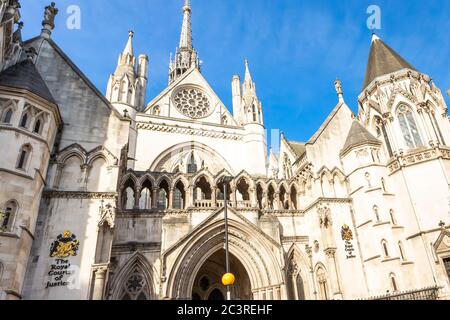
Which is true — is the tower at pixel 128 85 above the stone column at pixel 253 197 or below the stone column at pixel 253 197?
above

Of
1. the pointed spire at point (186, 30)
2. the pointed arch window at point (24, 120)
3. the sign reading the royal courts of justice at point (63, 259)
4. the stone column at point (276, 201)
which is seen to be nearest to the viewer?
the sign reading the royal courts of justice at point (63, 259)

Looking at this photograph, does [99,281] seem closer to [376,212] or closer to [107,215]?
[107,215]

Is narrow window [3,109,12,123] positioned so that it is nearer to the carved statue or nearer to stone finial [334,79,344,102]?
the carved statue

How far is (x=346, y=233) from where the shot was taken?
723 inches

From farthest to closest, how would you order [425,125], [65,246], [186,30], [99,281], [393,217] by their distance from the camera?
[186,30] < [425,125] < [393,217] < [65,246] < [99,281]

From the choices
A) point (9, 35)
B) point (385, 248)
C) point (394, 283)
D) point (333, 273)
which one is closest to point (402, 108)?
point (385, 248)

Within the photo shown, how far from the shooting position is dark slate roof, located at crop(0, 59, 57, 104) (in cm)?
1392

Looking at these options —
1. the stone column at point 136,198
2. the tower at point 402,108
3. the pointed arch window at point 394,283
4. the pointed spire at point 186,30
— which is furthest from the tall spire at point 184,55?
the pointed arch window at point 394,283

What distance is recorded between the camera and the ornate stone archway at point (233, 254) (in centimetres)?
1561

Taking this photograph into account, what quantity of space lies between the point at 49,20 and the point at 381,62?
21.7 meters

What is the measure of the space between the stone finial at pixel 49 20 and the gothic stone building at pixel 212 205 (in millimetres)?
68

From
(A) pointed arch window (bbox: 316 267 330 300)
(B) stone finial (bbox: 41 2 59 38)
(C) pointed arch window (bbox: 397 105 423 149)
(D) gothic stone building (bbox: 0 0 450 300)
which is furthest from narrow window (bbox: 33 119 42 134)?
(C) pointed arch window (bbox: 397 105 423 149)

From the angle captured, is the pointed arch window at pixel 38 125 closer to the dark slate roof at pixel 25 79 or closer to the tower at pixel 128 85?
the dark slate roof at pixel 25 79

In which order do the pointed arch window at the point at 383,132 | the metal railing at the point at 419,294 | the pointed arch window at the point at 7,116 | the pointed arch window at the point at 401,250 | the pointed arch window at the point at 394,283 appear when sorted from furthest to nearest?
1. the pointed arch window at the point at 383,132
2. the pointed arch window at the point at 401,250
3. the pointed arch window at the point at 394,283
4. the metal railing at the point at 419,294
5. the pointed arch window at the point at 7,116
